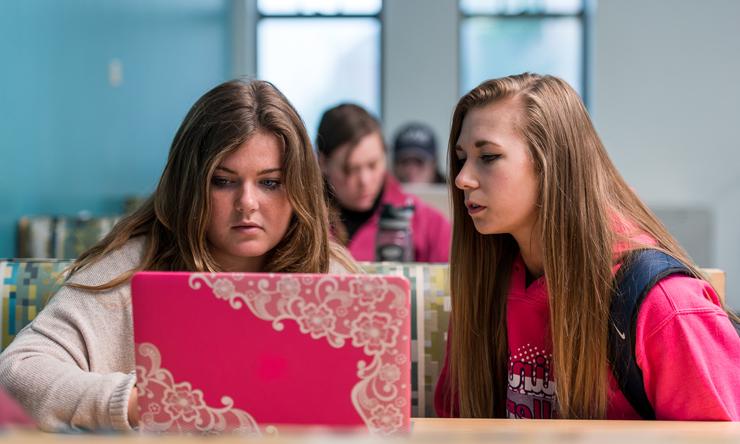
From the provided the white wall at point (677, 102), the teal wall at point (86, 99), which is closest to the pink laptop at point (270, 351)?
the teal wall at point (86, 99)

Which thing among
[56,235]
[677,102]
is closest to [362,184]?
[56,235]

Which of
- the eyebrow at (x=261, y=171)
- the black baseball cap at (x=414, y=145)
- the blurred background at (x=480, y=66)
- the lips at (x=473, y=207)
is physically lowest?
the lips at (x=473, y=207)

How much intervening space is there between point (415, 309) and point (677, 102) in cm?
521

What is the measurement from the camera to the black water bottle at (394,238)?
2.32 m

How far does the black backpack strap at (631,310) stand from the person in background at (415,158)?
370 cm

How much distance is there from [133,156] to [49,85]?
4.42ft

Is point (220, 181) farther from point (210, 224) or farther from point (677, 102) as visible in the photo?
point (677, 102)

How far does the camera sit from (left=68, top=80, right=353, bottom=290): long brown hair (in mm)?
1386

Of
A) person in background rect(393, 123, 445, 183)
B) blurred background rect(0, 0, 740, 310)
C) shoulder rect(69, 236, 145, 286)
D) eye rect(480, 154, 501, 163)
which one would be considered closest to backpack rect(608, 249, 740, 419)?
eye rect(480, 154, 501, 163)

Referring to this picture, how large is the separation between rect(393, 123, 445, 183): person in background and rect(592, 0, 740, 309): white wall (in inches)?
73.7

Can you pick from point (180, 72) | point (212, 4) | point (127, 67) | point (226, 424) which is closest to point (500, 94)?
point (226, 424)

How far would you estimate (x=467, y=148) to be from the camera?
4.27 ft

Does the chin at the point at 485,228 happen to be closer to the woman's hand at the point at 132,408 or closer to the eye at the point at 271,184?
the eye at the point at 271,184

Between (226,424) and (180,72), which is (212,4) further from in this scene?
(226,424)
